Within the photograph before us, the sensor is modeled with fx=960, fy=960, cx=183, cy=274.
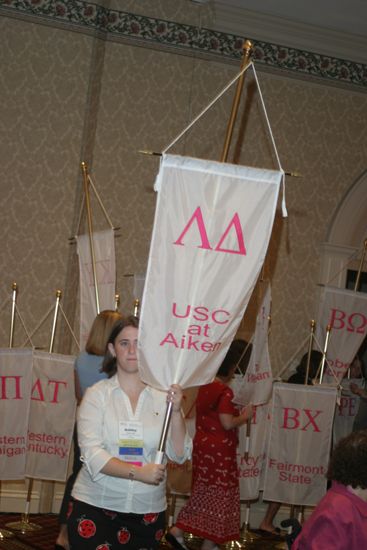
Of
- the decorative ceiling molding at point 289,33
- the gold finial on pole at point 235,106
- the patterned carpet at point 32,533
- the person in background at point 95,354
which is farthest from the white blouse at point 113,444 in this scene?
the decorative ceiling molding at point 289,33

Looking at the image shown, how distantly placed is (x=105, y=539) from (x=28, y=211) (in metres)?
3.99

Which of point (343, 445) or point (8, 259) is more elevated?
point (8, 259)

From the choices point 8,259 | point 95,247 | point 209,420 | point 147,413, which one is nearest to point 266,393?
point 209,420

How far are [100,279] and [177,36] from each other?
229cm

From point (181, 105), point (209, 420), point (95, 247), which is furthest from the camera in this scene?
point (181, 105)

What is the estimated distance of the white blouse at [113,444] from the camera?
3107mm

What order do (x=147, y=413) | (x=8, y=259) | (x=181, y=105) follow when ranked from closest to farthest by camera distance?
(x=147, y=413), (x=8, y=259), (x=181, y=105)

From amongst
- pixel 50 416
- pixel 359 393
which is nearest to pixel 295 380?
pixel 359 393

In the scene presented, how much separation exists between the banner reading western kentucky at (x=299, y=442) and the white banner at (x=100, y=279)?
1216 mm

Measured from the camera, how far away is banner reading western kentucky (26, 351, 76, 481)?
19.0 ft

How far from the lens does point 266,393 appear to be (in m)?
6.21

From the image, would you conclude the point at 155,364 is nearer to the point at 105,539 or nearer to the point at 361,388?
the point at 105,539

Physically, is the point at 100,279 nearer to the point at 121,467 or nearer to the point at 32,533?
the point at 32,533

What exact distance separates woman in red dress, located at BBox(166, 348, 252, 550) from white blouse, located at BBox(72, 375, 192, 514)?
2.29 m
